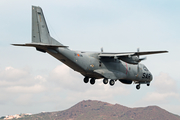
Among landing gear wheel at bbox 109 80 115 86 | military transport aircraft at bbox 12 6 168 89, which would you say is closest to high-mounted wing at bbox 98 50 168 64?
military transport aircraft at bbox 12 6 168 89

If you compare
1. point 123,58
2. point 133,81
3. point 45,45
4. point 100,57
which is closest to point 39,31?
point 45,45

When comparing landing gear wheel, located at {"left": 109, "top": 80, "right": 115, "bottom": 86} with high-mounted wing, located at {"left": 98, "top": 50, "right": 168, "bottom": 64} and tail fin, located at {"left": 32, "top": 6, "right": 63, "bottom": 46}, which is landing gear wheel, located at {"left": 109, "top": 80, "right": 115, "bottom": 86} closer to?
high-mounted wing, located at {"left": 98, "top": 50, "right": 168, "bottom": 64}

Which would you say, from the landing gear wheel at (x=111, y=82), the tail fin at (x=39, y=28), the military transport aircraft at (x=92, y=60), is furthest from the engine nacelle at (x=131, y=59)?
the tail fin at (x=39, y=28)

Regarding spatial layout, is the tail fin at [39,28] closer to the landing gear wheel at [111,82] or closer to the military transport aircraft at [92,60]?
the military transport aircraft at [92,60]

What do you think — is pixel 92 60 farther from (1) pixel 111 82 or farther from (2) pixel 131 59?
(2) pixel 131 59

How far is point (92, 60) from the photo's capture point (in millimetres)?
33406

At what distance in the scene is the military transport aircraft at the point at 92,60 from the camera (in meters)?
29.0

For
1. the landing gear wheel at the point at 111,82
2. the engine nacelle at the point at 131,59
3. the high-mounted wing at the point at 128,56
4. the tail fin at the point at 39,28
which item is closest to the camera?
the tail fin at the point at 39,28

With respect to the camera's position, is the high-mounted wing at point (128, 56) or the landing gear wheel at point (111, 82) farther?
the landing gear wheel at point (111, 82)

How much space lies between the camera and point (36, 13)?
2898cm

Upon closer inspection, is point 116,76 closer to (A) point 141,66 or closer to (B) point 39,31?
(A) point 141,66

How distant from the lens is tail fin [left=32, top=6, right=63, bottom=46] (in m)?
28.9

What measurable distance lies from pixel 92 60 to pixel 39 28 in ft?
26.2

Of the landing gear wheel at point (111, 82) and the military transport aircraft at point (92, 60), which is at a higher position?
the military transport aircraft at point (92, 60)
